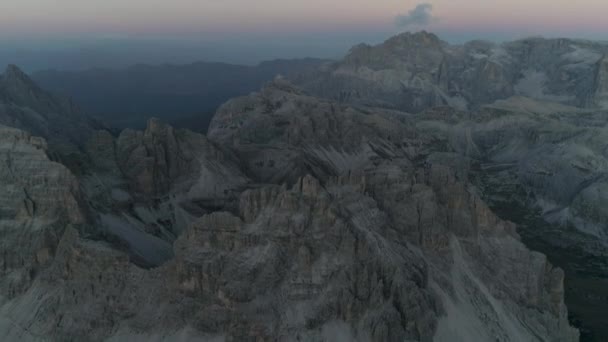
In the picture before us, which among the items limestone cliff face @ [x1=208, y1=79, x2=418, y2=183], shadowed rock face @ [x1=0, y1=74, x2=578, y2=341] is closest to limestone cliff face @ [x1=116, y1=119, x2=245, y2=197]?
shadowed rock face @ [x1=0, y1=74, x2=578, y2=341]

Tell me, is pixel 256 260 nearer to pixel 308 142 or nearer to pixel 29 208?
pixel 29 208

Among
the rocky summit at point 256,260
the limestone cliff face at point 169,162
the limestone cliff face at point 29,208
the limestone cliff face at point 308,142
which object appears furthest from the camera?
the limestone cliff face at point 308,142

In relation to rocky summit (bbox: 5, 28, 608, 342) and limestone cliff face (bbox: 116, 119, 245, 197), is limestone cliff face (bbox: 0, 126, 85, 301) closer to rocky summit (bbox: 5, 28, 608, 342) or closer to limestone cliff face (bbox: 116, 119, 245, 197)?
rocky summit (bbox: 5, 28, 608, 342)

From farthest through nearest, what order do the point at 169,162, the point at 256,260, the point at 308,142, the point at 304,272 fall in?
the point at 308,142 < the point at 169,162 < the point at 256,260 < the point at 304,272

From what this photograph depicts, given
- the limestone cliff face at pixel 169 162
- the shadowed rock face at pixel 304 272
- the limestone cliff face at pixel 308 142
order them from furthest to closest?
the limestone cliff face at pixel 308 142
the limestone cliff face at pixel 169 162
the shadowed rock face at pixel 304 272

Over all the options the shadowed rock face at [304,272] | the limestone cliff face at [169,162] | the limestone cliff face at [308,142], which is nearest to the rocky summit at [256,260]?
the shadowed rock face at [304,272]

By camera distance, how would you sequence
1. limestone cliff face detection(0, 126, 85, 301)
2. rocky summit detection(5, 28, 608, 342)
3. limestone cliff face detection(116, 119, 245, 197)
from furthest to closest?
limestone cliff face detection(116, 119, 245, 197) → limestone cliff face detection(0, 126, 85, 301) → rocky summit detection(5, 28, 608, 342)

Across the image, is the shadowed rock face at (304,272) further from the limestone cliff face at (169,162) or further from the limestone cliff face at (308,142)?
the limestone cliff face at (308,142)

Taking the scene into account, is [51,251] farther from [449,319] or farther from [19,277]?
[449,319]

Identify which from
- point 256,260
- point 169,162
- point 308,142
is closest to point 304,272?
point 256,260
